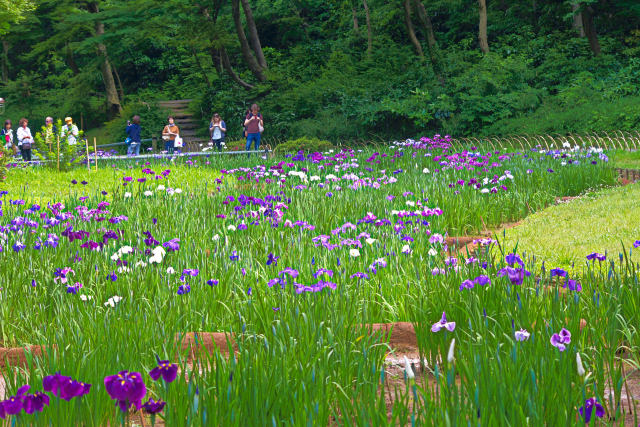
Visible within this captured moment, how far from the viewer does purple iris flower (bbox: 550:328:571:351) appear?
2.56m

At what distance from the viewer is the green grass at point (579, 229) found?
253 inches

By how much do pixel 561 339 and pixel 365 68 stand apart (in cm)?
2659

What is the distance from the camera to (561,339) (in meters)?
2.55

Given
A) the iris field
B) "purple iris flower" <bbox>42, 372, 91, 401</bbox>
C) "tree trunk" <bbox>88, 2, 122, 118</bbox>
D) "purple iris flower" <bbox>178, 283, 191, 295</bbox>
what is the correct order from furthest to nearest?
"tree trunk" <bbox>88, 2, 122, 118</bbox> → "purple iris flower" <bbox>178, 283, 191, 295</bbox> → the iris field → "purple iris flower" <bbox>42, 372, 91, 401</bbox>

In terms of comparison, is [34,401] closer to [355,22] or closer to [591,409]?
[591,409]

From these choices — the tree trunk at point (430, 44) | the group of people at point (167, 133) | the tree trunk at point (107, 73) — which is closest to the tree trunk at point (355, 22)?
the tree trunk at point (430, 44)

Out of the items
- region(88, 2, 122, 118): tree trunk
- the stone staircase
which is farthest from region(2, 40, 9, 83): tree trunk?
the stone staircase

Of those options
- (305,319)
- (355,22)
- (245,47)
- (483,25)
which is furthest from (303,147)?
(355,22)

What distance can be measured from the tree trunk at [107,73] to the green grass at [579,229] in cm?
2632

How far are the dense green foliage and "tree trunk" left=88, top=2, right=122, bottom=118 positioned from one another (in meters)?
0.10

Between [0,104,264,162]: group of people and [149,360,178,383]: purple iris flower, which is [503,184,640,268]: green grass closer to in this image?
[149,360,178,383]: purple iris flower

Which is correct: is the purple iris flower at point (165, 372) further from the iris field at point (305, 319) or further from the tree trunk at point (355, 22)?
the tree trunk at point (355, 22)

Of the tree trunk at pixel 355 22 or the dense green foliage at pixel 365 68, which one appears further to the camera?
the tree trunk at pixel 355 22

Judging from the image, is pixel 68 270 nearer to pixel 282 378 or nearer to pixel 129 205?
pixel 282 378
